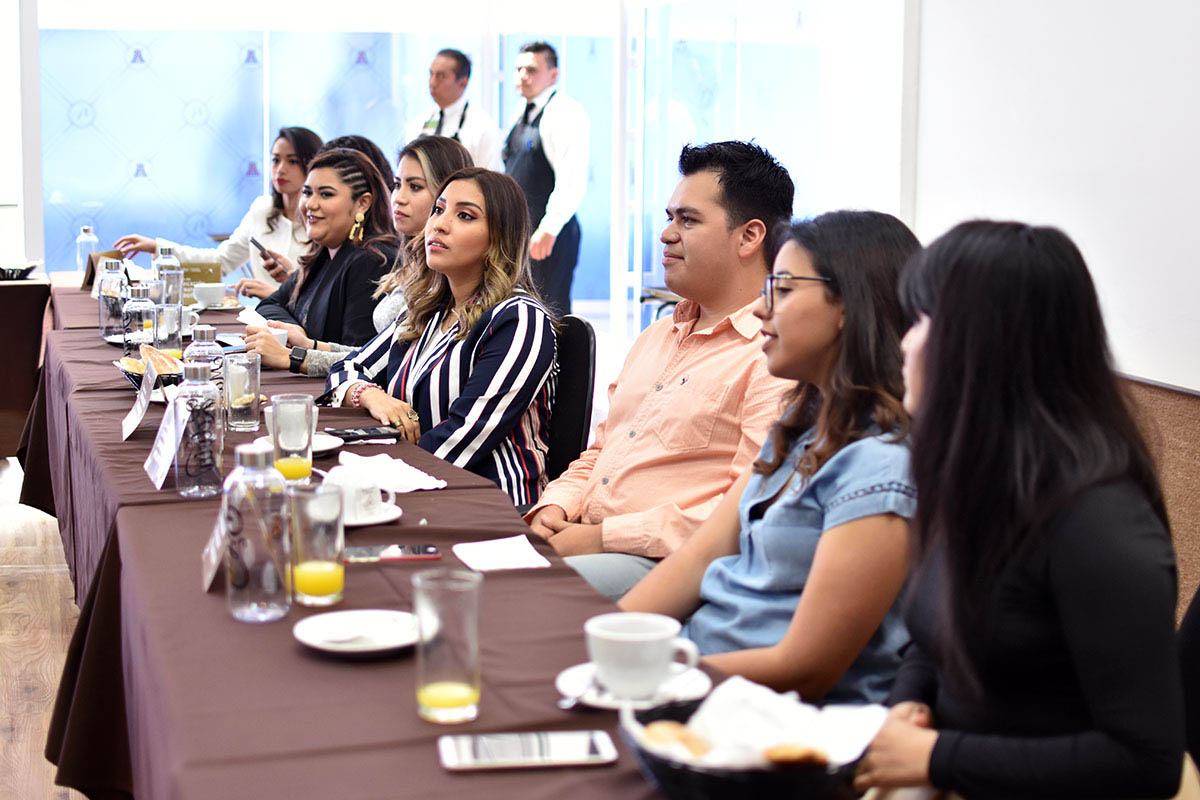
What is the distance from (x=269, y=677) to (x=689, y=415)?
3.83 ft

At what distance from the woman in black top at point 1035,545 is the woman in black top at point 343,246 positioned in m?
2.60

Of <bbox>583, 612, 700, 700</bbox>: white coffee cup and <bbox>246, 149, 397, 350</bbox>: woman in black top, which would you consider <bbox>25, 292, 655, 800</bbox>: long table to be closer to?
<bbox>583, 612, 700, 700</bbox>: white coffee cup

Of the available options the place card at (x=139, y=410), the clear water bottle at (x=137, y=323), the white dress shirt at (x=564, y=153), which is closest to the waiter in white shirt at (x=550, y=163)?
the white dress shirt at (x=564, y=153)

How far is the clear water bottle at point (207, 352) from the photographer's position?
7.36ft

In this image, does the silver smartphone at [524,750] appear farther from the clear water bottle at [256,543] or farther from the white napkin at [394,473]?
the white napkin at [394,473]

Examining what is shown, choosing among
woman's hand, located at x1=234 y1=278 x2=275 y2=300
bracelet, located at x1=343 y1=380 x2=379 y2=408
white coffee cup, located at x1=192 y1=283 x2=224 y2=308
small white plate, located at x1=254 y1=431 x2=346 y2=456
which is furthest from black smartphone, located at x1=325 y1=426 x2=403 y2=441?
woman's hand, located at x1=234 y1=278 x2=275 y2=300

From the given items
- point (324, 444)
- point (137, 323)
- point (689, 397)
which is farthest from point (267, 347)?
point (689, 397)

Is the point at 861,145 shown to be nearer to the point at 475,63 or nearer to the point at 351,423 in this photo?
the point at 351,423

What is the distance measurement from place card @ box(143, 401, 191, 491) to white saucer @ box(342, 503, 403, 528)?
31 cm

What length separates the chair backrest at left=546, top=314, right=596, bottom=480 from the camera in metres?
2.62

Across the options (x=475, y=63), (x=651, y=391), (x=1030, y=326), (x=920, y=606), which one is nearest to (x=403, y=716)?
(x=920, y=606)

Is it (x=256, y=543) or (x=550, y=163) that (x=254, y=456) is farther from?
(x=550, y=163)

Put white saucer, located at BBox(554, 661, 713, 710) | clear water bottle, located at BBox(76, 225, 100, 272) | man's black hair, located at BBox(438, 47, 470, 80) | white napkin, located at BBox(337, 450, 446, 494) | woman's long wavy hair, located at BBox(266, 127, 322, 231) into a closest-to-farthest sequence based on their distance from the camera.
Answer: white saucer, located at BBox(554, 661, 713, 710)
white napkin, located at BBox(337, 450, 446, 494)
woman's long wavy hair, located at BBox(266, 127, 322, 231)
clear water bottle, located at BBox(76, 225, 100, 272)
man's black hair, located at BBox(438, 47, 470, 80)

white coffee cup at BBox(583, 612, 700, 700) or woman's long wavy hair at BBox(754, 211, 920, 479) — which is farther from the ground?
woman's long wavy hair at BBox(754, 211, 920, 479)
